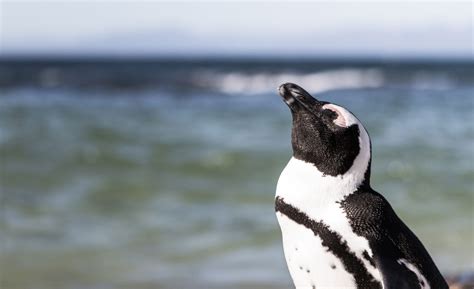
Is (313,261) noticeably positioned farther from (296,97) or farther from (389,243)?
(296,97)

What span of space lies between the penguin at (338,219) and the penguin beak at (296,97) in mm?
47

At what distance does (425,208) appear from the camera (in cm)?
650

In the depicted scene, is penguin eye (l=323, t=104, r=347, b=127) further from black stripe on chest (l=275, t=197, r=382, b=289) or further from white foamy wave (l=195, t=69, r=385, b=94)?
white foamy wave (l=195, t=69, r=385, b=94)

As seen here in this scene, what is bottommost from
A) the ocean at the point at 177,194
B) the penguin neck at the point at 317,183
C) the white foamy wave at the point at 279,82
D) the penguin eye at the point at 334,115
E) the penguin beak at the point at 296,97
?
the penguin neck at the point at 317,183

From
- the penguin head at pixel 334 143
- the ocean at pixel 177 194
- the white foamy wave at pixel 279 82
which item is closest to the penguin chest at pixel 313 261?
the penguin head at pixel 334 143

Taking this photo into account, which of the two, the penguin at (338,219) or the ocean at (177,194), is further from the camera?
the ocean at (177,194)

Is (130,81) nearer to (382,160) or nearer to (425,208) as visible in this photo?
(382,160)

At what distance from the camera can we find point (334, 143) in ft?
7.53

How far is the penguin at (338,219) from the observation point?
223cm

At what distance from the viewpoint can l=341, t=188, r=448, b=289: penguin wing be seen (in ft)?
7.20

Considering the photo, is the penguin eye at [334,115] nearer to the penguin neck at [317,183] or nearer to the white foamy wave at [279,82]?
the penguin neck at [317,183]

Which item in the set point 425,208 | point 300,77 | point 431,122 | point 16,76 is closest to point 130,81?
point 16,76

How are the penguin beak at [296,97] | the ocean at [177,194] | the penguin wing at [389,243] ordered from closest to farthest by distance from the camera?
the penguin wing at [389,243]
the penguin beak at [296,97]
the ocean at [177,194]

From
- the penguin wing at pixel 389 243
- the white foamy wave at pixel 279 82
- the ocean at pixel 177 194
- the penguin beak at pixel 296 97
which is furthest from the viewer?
the white foamy wave at pixel 279 82
